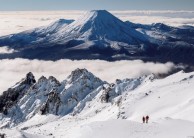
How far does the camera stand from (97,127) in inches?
2381

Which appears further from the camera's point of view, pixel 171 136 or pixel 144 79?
pixel 144 79

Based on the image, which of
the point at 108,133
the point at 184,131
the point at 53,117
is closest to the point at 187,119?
the point at 184,131

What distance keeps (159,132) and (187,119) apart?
390 inches

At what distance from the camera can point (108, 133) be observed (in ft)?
188

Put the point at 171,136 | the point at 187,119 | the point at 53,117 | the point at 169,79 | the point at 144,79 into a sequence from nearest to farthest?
the point at 171,136, the point at 187,119, the point at 169,79, the point at 53,117, the point at 144,79

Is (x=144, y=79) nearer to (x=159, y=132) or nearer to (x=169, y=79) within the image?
(x=169, y=79)

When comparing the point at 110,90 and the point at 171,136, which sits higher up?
the point at 171,136

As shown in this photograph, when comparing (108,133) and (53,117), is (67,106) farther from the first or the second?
(108,133)

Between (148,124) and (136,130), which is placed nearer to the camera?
(136,130)

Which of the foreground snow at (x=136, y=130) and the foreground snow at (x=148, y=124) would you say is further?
the foreground snow at (x=148, y=124)

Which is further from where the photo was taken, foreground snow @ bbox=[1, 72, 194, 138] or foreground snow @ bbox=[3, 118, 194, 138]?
foreground snow @ bbox=[1, 72, 194, 138]

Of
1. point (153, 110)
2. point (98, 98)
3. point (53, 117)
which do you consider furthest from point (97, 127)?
point (98, 98)

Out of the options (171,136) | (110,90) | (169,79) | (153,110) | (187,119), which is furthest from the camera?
(110,90)

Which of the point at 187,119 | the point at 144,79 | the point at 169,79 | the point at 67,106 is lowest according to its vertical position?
the point at 67,106
